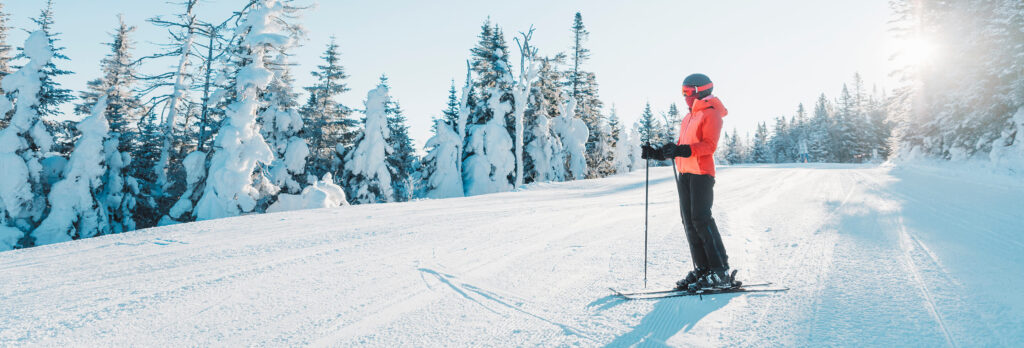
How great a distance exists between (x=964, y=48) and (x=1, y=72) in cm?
4052

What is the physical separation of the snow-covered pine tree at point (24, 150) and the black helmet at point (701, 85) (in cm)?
1805

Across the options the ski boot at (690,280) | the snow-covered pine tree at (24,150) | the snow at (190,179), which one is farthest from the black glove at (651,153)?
the snow-covered pine tree at (24,150)

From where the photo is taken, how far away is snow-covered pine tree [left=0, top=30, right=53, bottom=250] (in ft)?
40.5

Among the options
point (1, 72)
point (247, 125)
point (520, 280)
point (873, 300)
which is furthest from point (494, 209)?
point (1, 72)

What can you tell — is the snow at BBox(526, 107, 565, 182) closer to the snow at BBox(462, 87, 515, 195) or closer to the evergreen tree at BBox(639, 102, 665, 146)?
the snow at BBox(462, 87, 515, 195)

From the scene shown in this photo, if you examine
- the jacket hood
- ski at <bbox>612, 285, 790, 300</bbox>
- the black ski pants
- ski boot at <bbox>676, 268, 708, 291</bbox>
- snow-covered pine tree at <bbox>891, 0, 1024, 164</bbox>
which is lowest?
ski at <bbox>612, 285, 790, 300</bbox>

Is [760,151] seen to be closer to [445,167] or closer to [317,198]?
[445,167]

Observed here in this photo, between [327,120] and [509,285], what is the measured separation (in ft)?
79.1

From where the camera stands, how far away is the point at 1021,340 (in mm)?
2033

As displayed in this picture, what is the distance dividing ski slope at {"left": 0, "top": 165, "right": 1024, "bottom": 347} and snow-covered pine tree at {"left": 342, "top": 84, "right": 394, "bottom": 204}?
1366 cm

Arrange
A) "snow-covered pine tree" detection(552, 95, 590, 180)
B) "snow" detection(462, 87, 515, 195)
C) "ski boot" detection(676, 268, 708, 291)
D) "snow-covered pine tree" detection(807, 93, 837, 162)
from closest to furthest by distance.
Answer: "ski boot" detection(676, 268, 708, 291) → "snow" detection(462, 87, 515, 195) → "snow-covered pine tree" detection(552, 95, 590, 180) → "snow-covered pine tree" detection(807, 93, 837, 162)

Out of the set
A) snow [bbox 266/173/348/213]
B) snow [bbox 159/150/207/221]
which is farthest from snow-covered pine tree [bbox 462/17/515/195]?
snow [bbox 159/150/207/221]

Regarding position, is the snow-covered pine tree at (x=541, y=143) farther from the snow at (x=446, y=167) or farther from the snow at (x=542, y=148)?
the snow at (x=446, y=167)

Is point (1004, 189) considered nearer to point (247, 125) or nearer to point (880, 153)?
point (247, 125)
